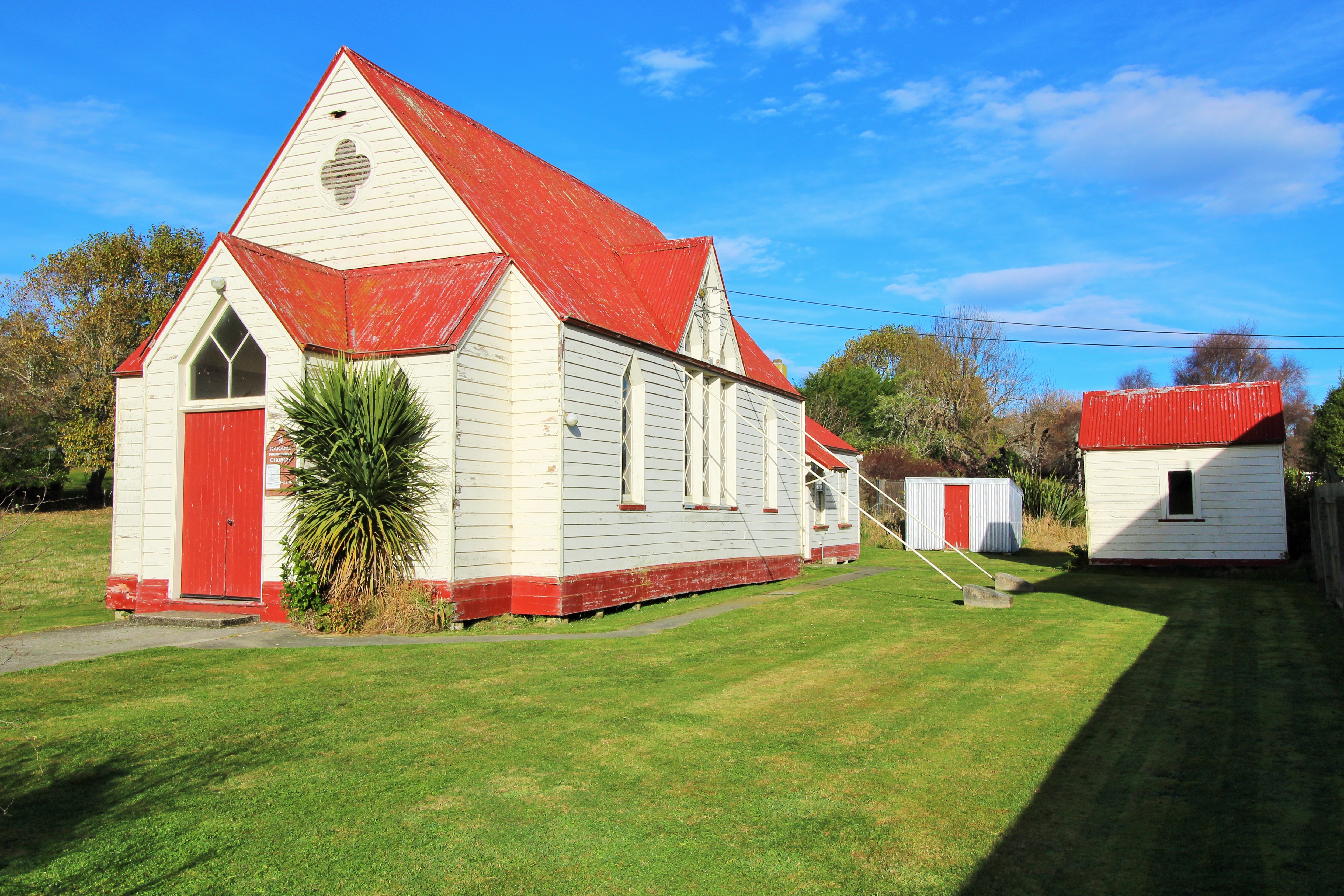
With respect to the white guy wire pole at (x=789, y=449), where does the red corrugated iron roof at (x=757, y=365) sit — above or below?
above

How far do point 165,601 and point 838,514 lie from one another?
19644mm

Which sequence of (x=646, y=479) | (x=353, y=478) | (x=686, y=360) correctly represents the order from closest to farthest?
(x=353, y=478) < (x=646, y=479) < (x=686, y=360)

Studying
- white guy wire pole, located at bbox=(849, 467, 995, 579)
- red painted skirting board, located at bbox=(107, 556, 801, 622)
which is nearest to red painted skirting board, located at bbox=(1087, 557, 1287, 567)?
white guy wire pole, located at bbox=(849, 467, 995, 579)

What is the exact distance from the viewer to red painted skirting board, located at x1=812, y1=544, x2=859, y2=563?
26.6m

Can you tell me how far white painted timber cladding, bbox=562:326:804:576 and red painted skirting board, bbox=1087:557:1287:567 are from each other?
9883mm

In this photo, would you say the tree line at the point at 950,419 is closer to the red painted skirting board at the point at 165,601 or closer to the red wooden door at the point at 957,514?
the red wooden door at the point at 957,514

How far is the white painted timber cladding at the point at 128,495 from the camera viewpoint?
14.8 meters

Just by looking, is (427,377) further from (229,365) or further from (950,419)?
(950,419)

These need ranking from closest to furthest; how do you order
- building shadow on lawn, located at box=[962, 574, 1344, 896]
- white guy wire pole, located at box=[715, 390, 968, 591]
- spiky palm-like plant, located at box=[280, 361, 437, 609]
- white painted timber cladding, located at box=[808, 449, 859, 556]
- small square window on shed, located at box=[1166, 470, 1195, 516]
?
building shadow on lawn, located at box=[962, 574, 1344, 896]
spiky palm-like plant, located at box=[280, 361, 437, 609]
white guy wire pole, located at box=[715, 390, 968, 591]
small square window on shed, located at box=[1166, 470, 1195, 516]
white painted timber cladding, located at box=[808, 449, 859, 556]

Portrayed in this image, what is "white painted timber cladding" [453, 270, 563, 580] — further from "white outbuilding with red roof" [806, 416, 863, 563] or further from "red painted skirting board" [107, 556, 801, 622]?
"white outbuilding with red roof" [806, 416, 863, 563]

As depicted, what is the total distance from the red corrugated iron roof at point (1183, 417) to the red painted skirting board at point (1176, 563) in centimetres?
305

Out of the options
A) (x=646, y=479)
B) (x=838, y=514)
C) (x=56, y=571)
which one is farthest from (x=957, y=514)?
(x=56, y=571)

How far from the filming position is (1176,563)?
81.6 feet

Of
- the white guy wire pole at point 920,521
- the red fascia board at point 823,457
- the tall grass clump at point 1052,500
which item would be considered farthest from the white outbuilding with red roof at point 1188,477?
the tall grass clump at point 1052,500
